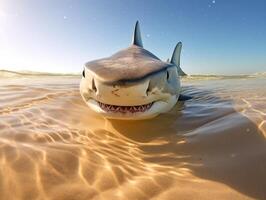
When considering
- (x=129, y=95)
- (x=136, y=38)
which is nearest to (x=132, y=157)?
(x=129, y=95)

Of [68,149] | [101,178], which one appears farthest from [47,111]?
[101,178]

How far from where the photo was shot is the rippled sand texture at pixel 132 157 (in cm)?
142

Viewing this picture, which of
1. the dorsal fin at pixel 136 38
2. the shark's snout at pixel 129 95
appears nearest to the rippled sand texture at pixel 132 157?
the shark's snout at pixel 129 95

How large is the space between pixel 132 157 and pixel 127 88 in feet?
1.61

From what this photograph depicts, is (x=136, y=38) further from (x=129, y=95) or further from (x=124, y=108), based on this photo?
(x=129, y=95)

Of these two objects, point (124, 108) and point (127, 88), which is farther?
point (124, 108)

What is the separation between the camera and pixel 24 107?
3525 mm

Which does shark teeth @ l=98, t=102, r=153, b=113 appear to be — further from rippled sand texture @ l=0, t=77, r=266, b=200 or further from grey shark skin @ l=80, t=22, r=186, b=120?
rippled sand texture @ l=0, t=77, r=266, b=200

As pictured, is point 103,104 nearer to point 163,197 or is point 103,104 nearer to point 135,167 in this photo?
point 135,167

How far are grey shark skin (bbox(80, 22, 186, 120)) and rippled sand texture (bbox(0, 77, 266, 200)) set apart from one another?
245 mm

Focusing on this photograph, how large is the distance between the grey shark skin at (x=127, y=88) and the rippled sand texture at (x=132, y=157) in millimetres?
245

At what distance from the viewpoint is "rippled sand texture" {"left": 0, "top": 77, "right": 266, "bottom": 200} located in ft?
4.67

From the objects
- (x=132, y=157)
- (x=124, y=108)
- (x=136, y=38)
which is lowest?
→ (x=132, y=157)

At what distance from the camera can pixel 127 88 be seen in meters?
2.04
